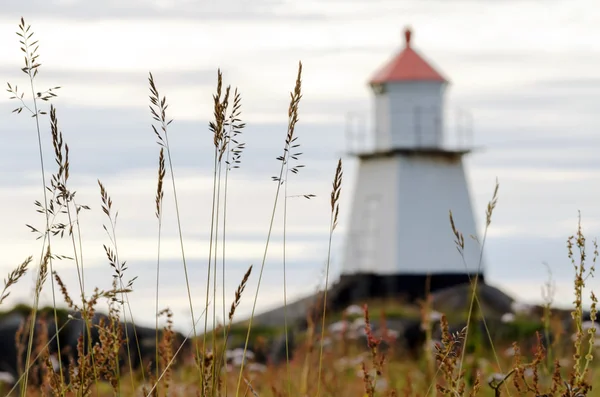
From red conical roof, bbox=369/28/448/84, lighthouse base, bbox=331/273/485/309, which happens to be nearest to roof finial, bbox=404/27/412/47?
red conical roof, bbox=369/28/448/84

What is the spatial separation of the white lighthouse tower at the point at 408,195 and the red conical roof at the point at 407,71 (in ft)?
0.08

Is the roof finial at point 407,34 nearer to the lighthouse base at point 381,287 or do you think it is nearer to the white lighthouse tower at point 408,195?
the white lighthouse tower at point 408,195

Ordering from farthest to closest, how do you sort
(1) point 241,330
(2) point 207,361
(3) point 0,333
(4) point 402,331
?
(1) point 241,330 → (4) point 402,331 → (3) point 0,333 → (2) point 207,361

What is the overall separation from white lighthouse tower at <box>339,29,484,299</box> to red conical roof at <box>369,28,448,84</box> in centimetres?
2

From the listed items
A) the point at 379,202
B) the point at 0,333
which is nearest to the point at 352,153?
the point at 379,202

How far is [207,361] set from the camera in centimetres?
189

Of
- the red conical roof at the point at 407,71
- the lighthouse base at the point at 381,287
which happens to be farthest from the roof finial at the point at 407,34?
the lighthouse base at the point at 381,287

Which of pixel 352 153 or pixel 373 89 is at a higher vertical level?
pixel 373 89

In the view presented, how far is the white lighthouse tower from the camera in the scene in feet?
75.9

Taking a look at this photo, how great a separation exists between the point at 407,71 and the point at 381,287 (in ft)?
17.6

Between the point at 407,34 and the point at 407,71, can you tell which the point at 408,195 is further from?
the point at 407,34

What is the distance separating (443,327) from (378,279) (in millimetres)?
21706

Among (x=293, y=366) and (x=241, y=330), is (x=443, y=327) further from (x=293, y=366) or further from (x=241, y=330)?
(x=241, y=330)

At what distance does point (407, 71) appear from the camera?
76.0ft
